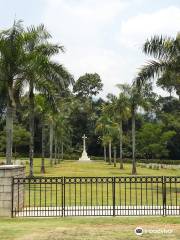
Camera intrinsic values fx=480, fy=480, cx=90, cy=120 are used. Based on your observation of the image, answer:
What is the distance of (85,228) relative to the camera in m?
12.3

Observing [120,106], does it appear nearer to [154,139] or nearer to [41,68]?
[154,139]

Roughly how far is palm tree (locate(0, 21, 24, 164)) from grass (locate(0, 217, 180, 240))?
43.7 feet

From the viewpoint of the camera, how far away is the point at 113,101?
58.6 m

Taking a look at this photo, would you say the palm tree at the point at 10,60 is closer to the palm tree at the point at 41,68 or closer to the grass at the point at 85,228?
the palm tree at the point at 41,68

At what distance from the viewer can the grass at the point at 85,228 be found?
36.5 feet

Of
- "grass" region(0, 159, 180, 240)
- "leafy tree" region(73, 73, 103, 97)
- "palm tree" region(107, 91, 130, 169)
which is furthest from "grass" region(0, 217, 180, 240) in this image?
"leafy tree" region(73, 73, 103, 97)

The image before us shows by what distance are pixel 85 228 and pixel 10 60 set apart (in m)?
16.2

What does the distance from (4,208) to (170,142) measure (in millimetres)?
74154

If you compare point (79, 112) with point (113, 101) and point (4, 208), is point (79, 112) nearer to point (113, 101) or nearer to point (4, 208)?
point (113, 101)

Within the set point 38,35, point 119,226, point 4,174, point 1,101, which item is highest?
point 38,35

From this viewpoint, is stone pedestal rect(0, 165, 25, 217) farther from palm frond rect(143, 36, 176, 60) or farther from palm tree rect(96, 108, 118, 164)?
palm tree rect(96, 108, 118, 164)

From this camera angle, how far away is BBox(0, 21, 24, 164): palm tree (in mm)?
26547

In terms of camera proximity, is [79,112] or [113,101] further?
[79,112]

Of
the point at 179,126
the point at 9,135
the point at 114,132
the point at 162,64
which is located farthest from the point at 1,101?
the point at 179,126
